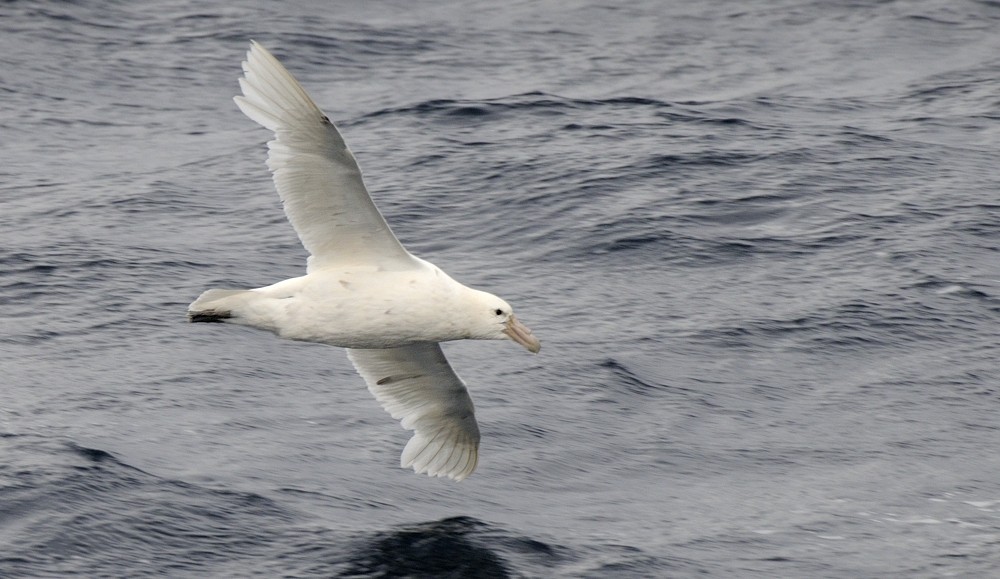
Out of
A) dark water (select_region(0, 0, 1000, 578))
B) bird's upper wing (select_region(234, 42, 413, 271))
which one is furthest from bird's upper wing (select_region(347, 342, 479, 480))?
bird's upper wing (select_region(234, 42, 413, 271))

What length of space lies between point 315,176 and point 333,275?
34.0 inches

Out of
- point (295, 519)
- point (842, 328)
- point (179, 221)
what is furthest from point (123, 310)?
point (842, 328)

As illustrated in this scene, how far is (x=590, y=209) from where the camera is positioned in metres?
19.7

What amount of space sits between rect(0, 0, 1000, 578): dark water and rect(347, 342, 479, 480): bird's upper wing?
0.35 m

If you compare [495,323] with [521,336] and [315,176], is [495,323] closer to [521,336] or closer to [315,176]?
[521,336]

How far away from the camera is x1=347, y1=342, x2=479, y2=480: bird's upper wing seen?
14.0 metres

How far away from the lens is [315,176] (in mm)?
11945

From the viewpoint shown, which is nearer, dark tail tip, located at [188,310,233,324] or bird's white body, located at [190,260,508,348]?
dark tail tip, located at [188,310,233,324]

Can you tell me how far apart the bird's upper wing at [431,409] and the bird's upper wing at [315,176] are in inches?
66.5

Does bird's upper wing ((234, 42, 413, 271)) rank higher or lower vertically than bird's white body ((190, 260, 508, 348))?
higher

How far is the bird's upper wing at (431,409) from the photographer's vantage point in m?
14.0

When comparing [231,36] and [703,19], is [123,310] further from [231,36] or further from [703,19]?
[703,19]

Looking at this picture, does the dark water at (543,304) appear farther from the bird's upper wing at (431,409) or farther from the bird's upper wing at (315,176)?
the bird's upper wing at (315,176)

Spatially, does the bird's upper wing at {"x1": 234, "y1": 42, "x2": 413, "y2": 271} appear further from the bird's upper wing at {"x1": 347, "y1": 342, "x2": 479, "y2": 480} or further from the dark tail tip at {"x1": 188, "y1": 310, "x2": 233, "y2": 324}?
the bird's upper wing at {"x1": 347, "y1": 342, "x2": 479, "y2": 480}
